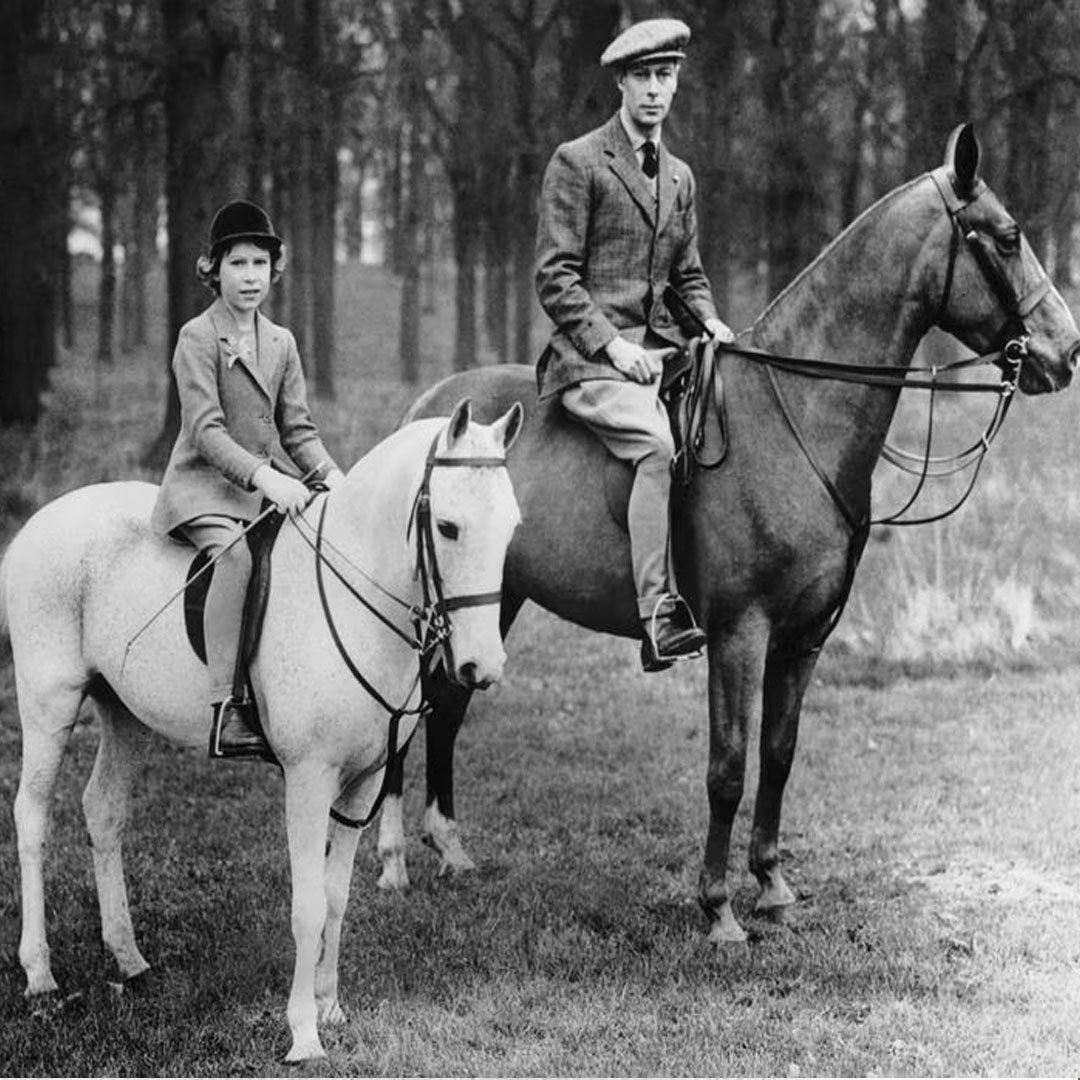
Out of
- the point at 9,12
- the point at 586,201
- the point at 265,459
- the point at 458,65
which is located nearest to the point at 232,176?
the point at 9,12

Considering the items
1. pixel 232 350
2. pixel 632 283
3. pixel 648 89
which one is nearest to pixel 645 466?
pixel 632 283

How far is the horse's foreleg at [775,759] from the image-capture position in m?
6.14

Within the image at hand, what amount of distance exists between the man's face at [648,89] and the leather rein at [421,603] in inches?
93.5

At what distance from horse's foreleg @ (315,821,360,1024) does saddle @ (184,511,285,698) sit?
0.66 meters

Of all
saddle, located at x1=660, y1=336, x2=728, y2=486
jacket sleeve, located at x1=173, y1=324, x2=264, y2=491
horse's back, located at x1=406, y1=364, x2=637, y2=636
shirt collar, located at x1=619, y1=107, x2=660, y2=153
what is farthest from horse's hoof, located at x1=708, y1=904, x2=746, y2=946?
shirt collar, located at x1=619, y1=107, x2=660, y2=153

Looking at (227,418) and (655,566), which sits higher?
(227,418)

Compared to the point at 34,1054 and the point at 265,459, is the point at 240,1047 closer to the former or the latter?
the point at 34,1054

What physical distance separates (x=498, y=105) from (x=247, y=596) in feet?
52.7

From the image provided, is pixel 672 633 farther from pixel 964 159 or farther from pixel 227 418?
pixel 964 159

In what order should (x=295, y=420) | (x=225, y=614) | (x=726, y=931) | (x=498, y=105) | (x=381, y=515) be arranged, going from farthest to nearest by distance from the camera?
(x=498, y=105)
(x=726, y=931)
(x=295, y=420)
(x=225, y=614)
(x=381, y=515)

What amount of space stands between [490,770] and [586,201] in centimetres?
367

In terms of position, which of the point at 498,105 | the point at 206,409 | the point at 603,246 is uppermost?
the point at 498,105

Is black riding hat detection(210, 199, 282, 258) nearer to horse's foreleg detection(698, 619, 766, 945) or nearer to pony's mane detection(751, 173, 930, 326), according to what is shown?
pony's mane detection(751, 173, 930, 326)

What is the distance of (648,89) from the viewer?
5867 millimetres
